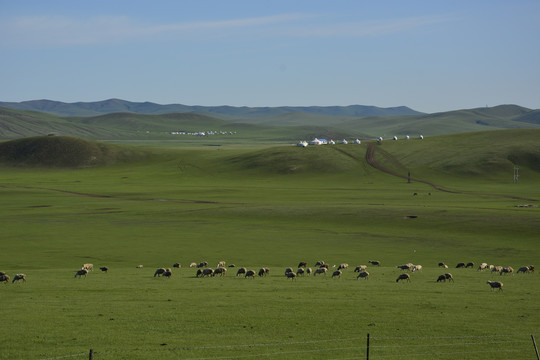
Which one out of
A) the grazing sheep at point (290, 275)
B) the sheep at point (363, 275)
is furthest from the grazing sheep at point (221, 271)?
the sheep at point (363, 275)

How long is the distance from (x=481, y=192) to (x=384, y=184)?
26.0m

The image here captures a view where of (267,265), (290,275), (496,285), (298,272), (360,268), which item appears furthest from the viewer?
(267,265)

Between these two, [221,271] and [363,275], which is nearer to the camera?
[363,275]

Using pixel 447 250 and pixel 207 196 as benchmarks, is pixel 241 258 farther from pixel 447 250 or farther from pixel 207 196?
pixel 207 196

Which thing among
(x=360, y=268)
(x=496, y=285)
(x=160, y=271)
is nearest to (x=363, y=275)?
(x=360, y=268)

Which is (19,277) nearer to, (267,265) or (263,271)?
(263,271)

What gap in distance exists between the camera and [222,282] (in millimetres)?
A: 39094

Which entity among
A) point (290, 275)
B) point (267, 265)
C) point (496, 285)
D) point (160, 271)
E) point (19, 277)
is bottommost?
point (267, 265)

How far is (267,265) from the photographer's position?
5431 centimetres

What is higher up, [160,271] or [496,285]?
[496,285]

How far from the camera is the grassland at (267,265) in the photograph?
2347 cm

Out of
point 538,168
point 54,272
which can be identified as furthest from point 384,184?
point 54,272

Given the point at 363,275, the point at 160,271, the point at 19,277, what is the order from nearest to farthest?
the point at 19,277 → the point at 363,275 → the point at 160,271

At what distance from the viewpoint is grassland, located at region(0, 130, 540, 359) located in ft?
77.0
